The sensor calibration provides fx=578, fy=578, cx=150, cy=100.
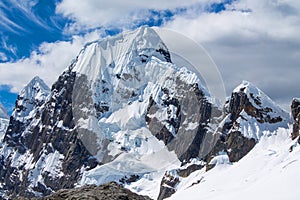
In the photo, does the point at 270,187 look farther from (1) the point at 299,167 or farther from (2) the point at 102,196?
(2) the point at 102,196

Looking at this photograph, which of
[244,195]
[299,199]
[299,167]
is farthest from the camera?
[299,167]

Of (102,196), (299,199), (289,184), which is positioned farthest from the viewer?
(289,184)

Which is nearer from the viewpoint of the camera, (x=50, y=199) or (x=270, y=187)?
(x=50, y=199)

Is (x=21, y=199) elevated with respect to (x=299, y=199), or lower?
elevated

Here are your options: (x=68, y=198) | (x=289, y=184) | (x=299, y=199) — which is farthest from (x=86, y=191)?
(x=289, y=184)

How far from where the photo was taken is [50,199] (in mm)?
44062

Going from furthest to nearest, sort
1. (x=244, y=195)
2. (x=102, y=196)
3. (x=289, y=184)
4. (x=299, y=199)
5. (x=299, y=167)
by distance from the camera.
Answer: (x=299, y=167) < (x=244, y=195) < (x=289, y=184) < (x=299, y=199) < (x=102, y=196)

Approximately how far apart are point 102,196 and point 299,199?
2057 centimetres

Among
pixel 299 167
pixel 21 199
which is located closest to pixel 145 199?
pixel 21 199

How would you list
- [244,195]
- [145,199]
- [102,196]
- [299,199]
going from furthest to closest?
[244,195]
[299,199]
[145,199]
[102,196]

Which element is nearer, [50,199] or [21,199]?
[50,199]

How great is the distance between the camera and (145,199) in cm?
4716

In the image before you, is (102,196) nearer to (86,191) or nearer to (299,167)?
(86,191)

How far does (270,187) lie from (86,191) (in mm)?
29299
